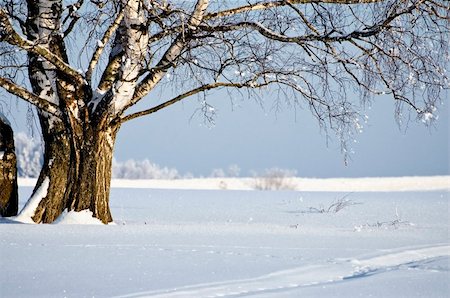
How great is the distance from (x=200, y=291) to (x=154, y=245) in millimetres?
2310

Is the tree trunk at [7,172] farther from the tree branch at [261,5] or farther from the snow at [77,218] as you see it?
the tree branch at [261,5]

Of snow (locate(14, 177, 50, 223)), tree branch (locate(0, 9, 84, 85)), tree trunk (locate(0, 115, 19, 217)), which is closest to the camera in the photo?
tree branch (locate(0, 9, 84, 85))

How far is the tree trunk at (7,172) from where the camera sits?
10.3m

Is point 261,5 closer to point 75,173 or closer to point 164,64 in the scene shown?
point 164,64

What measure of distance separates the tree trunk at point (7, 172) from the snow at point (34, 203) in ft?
2.75

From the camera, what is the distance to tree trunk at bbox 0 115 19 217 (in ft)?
33.9

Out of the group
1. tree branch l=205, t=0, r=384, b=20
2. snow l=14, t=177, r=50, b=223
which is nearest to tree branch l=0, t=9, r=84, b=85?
snow l=14, t=177, r=50, b=223

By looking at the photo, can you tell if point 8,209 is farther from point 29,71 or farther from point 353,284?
point 353,284

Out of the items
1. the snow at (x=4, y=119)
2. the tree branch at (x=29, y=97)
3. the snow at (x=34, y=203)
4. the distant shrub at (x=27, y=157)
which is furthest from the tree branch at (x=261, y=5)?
the distant shrub at (x=27, y=157)

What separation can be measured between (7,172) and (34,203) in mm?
1012

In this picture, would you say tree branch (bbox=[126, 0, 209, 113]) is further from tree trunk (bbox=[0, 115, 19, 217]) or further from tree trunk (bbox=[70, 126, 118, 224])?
tree trunk (bbox=[0, 115, 19, 217])

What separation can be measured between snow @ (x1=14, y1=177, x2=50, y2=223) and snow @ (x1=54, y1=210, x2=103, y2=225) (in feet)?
1.59

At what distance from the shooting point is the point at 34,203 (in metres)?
9.66

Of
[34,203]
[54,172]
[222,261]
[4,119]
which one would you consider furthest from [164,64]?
[222,261]
